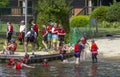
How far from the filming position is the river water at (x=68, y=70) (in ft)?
73.8

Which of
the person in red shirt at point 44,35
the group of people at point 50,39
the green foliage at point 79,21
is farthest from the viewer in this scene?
the green foliage at point 79,21

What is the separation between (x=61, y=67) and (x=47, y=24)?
25.3 feet

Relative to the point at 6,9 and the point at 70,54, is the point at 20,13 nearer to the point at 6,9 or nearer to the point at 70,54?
the point at 6,9

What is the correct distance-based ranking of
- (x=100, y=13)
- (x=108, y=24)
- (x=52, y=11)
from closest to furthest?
(x=52, y=11), (x=108, y=24), (x=100, y=13)

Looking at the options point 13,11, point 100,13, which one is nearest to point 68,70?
point 13,11

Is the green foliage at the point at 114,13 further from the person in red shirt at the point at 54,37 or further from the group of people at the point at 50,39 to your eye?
the person in red shirt at the point at 54,37

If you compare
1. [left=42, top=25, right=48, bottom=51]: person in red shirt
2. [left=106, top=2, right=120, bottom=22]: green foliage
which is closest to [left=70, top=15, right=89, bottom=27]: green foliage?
[left=106, top=2, right=120, bottom=22]: green foliage

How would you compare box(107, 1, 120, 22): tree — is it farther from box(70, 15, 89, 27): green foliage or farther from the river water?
the river water

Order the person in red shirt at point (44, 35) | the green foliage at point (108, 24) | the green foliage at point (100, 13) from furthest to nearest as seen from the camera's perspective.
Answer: the green foliage at point (100, 13)
the green foliage at point (108, 24)
the person in red shirt at point (44, 35)

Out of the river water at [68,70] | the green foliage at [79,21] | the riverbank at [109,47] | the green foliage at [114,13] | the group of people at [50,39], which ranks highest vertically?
the green foliage at [114,13]

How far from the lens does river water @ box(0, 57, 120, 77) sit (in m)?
22.5

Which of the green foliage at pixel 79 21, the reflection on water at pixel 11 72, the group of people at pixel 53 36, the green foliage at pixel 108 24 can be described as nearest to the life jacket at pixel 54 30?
the group of people at pixel 53 36

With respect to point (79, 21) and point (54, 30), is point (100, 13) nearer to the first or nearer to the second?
point (79, 21)

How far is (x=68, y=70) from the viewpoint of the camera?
24.1 m
